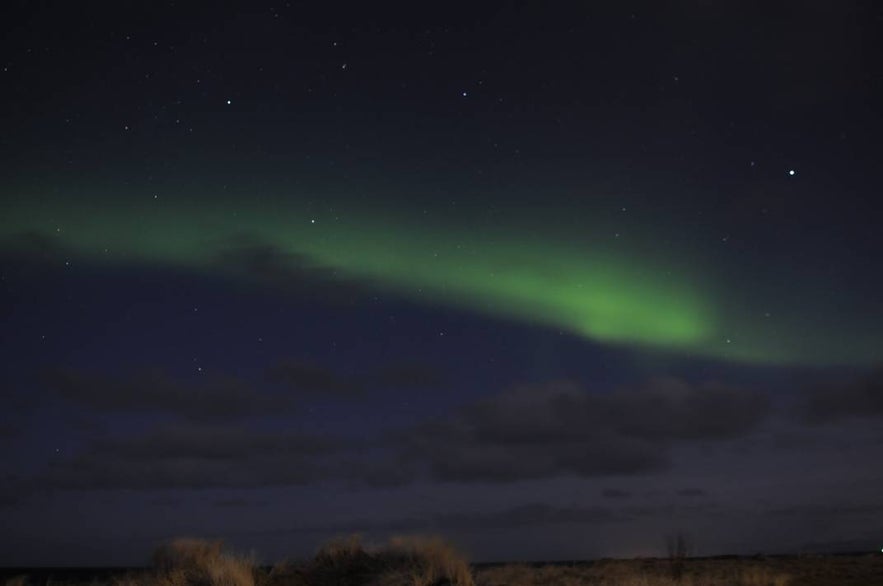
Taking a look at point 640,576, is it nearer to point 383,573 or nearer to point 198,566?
point 383,573

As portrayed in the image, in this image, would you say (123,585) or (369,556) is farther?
(369,556)

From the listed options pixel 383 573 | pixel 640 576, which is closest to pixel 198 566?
pixel 383 573

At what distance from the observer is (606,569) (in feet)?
124

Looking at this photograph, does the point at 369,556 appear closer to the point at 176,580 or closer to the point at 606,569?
the point at 176,580

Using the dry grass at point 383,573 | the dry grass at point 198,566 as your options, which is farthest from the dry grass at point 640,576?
the dry grass at point 198,566

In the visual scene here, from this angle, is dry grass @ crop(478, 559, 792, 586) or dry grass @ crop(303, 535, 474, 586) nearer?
dry grass @ crop(303, 535, 474, 586)

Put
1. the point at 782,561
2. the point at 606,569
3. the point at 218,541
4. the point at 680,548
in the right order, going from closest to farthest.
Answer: the point at 218,541 < the point at 680,548 < the point at 606,569 < the point at 782,561

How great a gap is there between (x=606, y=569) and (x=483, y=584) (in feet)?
51.8

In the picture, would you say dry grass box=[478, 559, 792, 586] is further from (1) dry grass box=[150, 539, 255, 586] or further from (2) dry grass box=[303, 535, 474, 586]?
(1) dry grass box=[150, 539, 255, 586]

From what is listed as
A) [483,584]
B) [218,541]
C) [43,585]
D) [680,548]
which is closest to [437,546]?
[483,584]

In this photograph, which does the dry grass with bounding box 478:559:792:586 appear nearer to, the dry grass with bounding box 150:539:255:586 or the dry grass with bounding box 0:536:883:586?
the dry grass with bounding box 0:536:883:586

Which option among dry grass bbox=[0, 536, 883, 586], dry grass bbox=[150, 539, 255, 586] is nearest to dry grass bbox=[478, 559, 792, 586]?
dry grass bbox=[0, 536, 883, 586]

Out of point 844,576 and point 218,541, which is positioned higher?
point 218,541

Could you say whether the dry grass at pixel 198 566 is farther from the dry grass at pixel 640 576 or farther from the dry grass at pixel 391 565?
the dry grass at pixel 640 576
